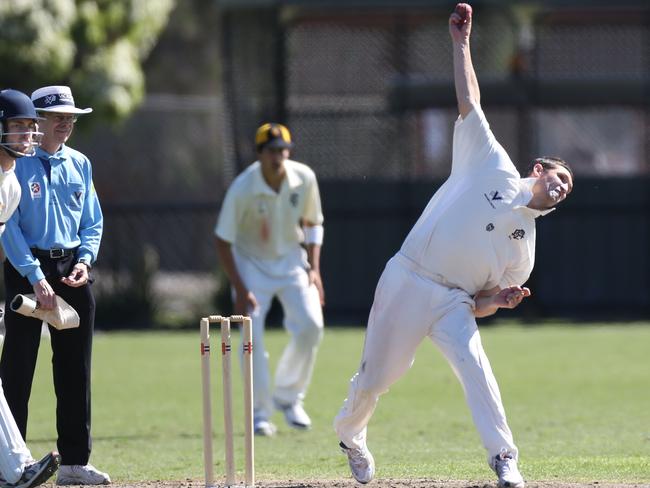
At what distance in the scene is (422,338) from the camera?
25.9 feet

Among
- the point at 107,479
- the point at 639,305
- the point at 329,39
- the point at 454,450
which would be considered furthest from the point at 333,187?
the point at 107,479

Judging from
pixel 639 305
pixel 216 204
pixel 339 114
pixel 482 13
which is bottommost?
pixel 639 305

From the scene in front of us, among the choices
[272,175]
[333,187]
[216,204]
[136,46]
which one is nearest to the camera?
[272,175]

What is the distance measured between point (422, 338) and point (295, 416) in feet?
12.5

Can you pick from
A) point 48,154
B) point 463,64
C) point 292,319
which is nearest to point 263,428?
point 292,319

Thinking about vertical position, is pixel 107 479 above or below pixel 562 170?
below

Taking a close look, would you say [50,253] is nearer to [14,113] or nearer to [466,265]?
[14,113]

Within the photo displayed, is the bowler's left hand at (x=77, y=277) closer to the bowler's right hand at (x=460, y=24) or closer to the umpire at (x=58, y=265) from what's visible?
the umpire at (x=58, y=265)

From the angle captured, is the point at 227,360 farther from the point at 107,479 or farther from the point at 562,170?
the point at 562,170

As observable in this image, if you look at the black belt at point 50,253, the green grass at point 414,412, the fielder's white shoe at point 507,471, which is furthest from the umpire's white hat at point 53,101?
the fielder's white shoe at point 507,471

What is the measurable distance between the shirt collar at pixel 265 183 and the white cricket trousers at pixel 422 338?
12.3ft

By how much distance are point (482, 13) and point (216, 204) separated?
4.98m

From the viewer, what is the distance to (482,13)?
71.2 feet

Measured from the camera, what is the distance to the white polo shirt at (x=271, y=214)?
11.6m
